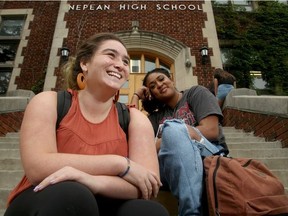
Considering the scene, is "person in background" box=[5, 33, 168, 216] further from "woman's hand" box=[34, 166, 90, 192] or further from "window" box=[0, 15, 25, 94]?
"window" box=[0, 15, 25, 94]

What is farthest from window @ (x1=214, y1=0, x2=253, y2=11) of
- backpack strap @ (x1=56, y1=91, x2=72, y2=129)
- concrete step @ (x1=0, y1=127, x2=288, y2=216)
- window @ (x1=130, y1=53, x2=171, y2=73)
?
backpack strap @ (x1=56, y1=91, x2=72, y2=129)

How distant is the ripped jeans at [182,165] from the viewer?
1512 mm

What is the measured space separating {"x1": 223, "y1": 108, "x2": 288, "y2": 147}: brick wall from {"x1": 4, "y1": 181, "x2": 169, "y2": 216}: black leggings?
3.02 m

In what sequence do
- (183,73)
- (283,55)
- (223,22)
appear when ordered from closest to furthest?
1. (183,73)
2. (283,55)
3. (223,22)

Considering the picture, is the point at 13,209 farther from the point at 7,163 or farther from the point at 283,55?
the point at 283,55

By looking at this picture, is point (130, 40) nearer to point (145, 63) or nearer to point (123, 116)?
point (145, 63)

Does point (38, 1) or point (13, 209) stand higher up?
point (38, 1)

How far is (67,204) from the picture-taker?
2.92 ft

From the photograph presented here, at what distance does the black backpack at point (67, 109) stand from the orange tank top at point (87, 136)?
0.02 m

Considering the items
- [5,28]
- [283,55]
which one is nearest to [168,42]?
Result: [283,55]

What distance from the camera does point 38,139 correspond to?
3.94 ft

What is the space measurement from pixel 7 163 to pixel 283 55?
27.4 feet

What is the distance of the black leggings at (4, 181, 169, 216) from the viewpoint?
0.88 metres

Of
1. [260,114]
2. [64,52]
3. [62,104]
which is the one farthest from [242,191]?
[64,52]
